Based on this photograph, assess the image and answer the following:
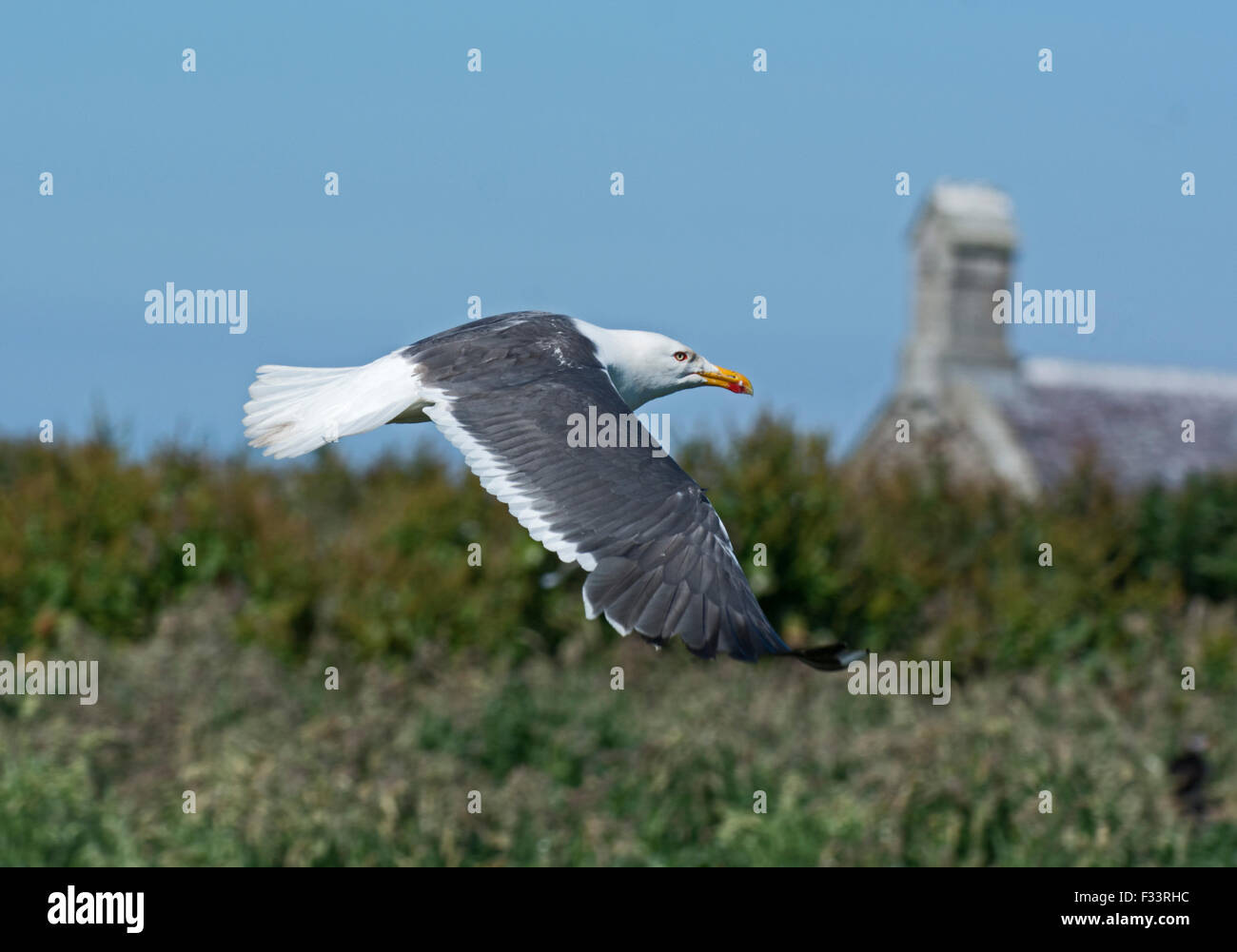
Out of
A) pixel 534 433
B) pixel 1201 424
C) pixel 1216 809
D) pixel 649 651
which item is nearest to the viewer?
pixel 534 433

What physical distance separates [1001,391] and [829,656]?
16277 millimetres

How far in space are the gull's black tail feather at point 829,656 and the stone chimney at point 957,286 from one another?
16402 mm

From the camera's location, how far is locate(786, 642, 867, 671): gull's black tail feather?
318 cm

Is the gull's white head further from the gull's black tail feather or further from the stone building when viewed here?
the stone building

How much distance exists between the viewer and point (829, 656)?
3.21 metres

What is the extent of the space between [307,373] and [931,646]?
19.3ft

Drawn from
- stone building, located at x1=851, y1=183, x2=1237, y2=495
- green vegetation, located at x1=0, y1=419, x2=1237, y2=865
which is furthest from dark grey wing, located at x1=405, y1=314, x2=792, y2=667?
stone building, located at x1=851, y1=183, x2=1237, y2=495

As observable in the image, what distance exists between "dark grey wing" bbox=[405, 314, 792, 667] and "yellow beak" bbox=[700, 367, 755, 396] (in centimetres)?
51

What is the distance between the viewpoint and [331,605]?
30.1ft

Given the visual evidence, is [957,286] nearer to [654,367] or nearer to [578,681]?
[578,681]

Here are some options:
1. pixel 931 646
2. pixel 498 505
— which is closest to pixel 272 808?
pixel 498 505

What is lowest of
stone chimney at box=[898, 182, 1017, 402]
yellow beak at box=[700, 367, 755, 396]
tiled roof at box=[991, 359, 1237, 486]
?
yellow beak at box=[700, 367, 755, 396]
